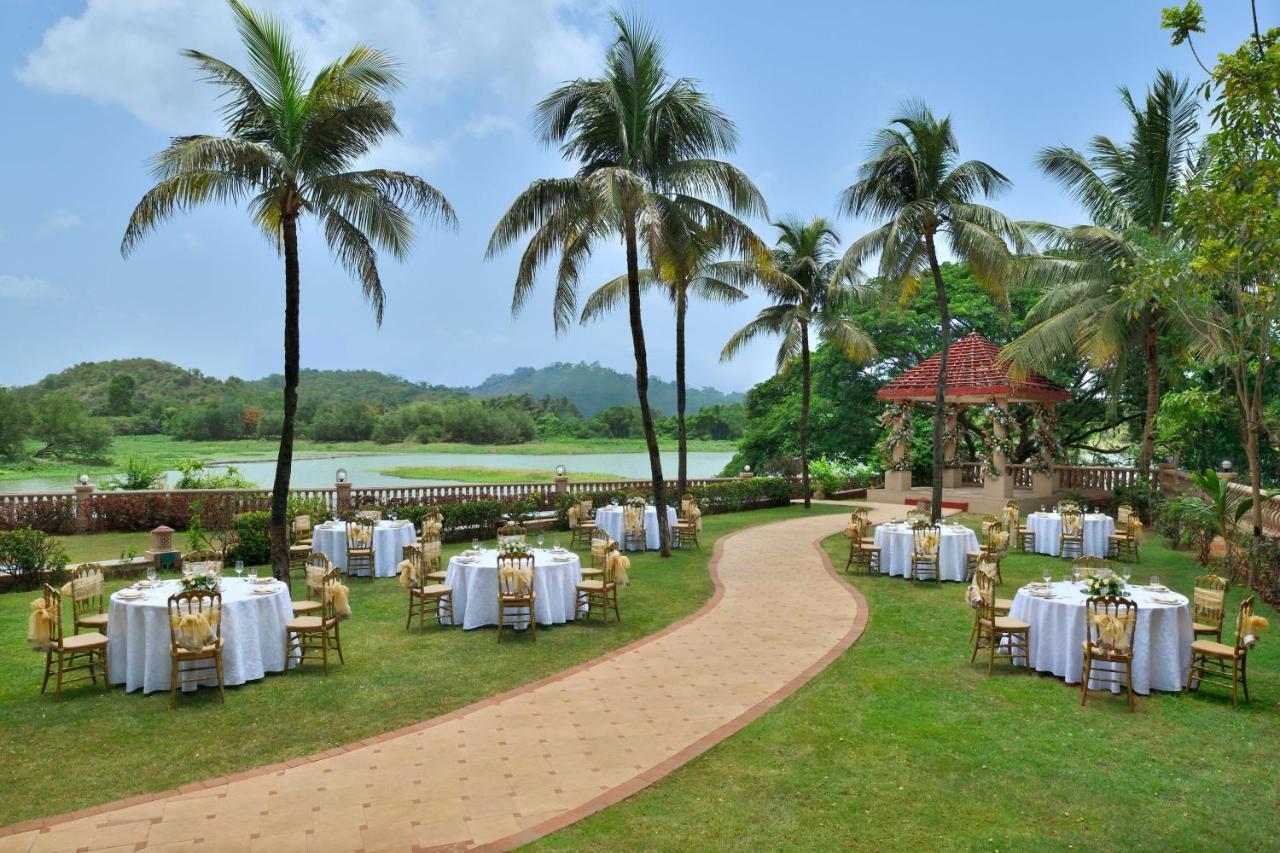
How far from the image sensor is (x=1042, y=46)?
16.6 m

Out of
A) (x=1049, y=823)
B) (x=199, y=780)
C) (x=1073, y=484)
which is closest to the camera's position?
(x=1049, y=823)

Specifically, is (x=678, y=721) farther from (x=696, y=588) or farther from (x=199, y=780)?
(x=696, y=588)

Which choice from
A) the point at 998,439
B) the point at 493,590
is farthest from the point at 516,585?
the point at 998,439

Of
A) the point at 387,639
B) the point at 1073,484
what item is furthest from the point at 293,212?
the point at 1073,484

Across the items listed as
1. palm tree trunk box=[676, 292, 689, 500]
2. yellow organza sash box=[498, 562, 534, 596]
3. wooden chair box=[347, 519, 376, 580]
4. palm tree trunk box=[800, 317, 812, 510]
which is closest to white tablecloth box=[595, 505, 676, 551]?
palm tree trunk box=[676, 292, 689, 500]

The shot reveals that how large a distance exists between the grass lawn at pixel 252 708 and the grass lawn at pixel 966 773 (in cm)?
289

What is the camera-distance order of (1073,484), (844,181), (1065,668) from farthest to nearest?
(1073,484) < (844,181) < (1065,668)

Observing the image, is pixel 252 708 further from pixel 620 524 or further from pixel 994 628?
pixel 620 524

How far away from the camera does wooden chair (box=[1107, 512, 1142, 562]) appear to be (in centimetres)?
1647

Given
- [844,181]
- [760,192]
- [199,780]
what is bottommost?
[199,780]

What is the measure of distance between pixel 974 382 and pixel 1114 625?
1799 centimetres

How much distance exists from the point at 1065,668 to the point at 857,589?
16.4ft

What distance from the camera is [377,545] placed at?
1534 centimetres

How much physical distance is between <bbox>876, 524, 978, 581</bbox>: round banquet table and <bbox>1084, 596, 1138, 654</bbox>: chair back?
602 cm
